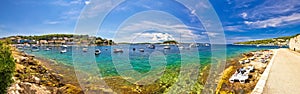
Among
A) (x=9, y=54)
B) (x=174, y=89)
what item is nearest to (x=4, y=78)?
(x=9, y=54)

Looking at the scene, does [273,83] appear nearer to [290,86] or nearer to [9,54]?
[290,86]

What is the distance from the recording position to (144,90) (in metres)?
10.4

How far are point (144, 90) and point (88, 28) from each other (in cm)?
434

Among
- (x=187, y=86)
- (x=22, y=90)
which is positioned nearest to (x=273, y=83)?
(x=187, y=86)

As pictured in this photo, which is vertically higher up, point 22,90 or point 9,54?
point 9,54

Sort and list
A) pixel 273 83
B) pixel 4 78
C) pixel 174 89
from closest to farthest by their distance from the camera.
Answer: pixel 4 78 → pixel 174 89 → pixel 273 83

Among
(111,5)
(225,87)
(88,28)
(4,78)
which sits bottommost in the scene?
(225,87)

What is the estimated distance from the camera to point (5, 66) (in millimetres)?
5895

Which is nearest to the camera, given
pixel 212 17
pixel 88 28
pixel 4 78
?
pixel 4 78

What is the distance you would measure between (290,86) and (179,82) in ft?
14.2

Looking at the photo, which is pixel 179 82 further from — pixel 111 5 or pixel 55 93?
pixel 55 93

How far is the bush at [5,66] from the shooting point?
587 cm

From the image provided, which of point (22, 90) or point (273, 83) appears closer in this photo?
point (22, 90)

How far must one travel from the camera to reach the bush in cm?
587
